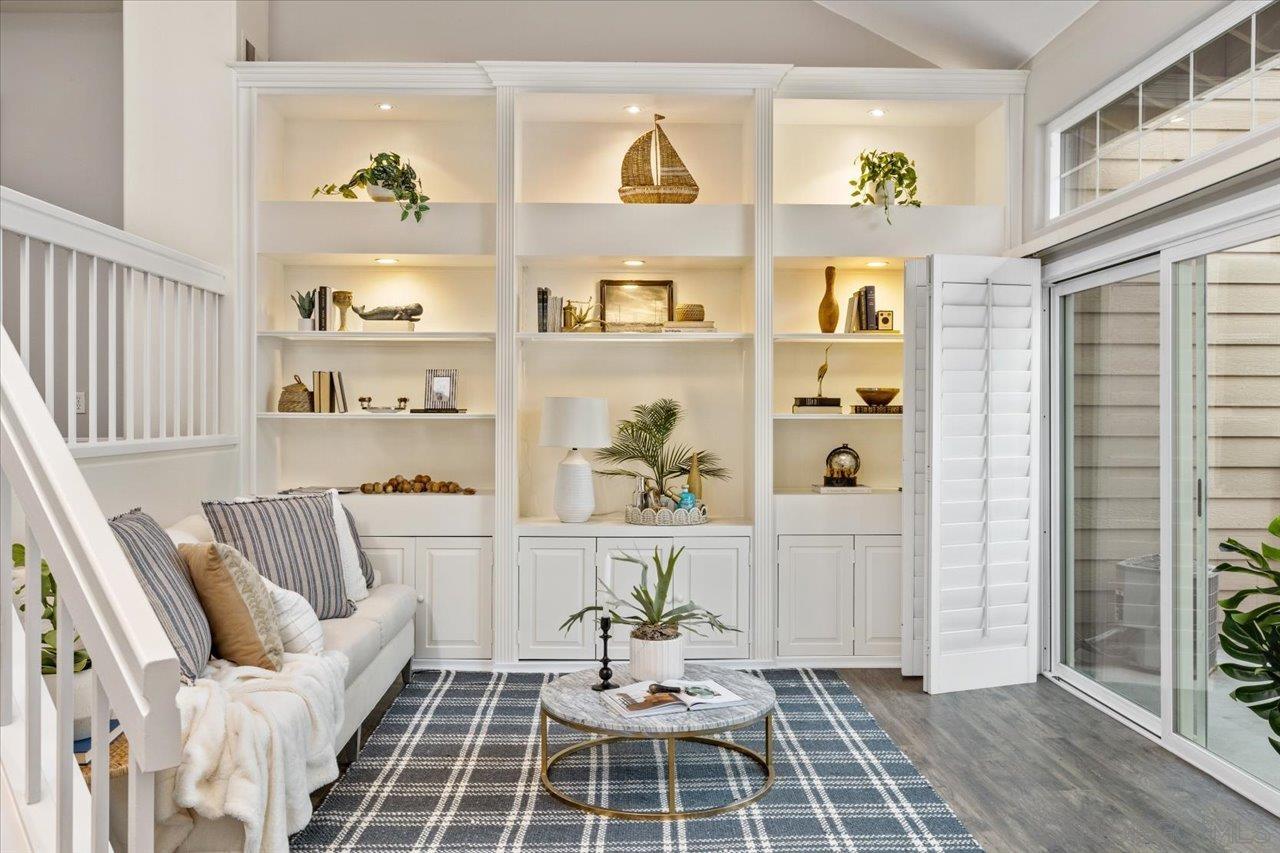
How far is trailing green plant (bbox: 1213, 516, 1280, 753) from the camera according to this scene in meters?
2.65

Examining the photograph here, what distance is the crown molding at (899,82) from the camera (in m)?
4.47

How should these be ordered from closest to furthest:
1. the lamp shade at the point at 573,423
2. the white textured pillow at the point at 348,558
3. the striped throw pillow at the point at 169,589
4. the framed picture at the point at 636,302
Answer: the striped throw pillow at the point at 169,589 → the white textured pillow at the point at 348,558 → the lamp shade at the point at 573,423 → the framed picture at the point at 636,302

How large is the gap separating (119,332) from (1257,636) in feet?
14.9

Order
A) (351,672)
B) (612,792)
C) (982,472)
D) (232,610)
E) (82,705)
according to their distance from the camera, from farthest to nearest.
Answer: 1. (982,472)
2. (351,672)
3. (612,792)
4. (232,610)
5. (82,705)

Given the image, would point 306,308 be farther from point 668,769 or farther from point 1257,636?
point 1257,636

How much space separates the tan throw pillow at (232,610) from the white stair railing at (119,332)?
1.93 feet

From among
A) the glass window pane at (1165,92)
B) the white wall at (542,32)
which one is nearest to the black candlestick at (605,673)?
the glass window pane at (1165,92)

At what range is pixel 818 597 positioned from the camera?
4457 millimetres

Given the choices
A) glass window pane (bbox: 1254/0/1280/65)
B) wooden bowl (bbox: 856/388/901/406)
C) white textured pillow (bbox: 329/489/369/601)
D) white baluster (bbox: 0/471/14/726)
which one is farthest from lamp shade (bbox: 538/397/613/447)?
white baluster (bbox: 0/471/14/726)

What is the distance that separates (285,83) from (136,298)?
58.2 inches

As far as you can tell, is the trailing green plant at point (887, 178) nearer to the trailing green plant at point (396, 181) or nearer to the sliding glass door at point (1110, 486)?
the sliding glass door at point (1110, 486)

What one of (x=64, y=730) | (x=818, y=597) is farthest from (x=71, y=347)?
(x=818, y=597)

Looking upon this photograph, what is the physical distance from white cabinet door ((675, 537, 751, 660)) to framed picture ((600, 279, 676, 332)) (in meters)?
1.22

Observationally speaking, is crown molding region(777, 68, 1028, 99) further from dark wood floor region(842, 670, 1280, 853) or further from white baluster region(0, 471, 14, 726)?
white baluster region(0, 471, 14, 726)
